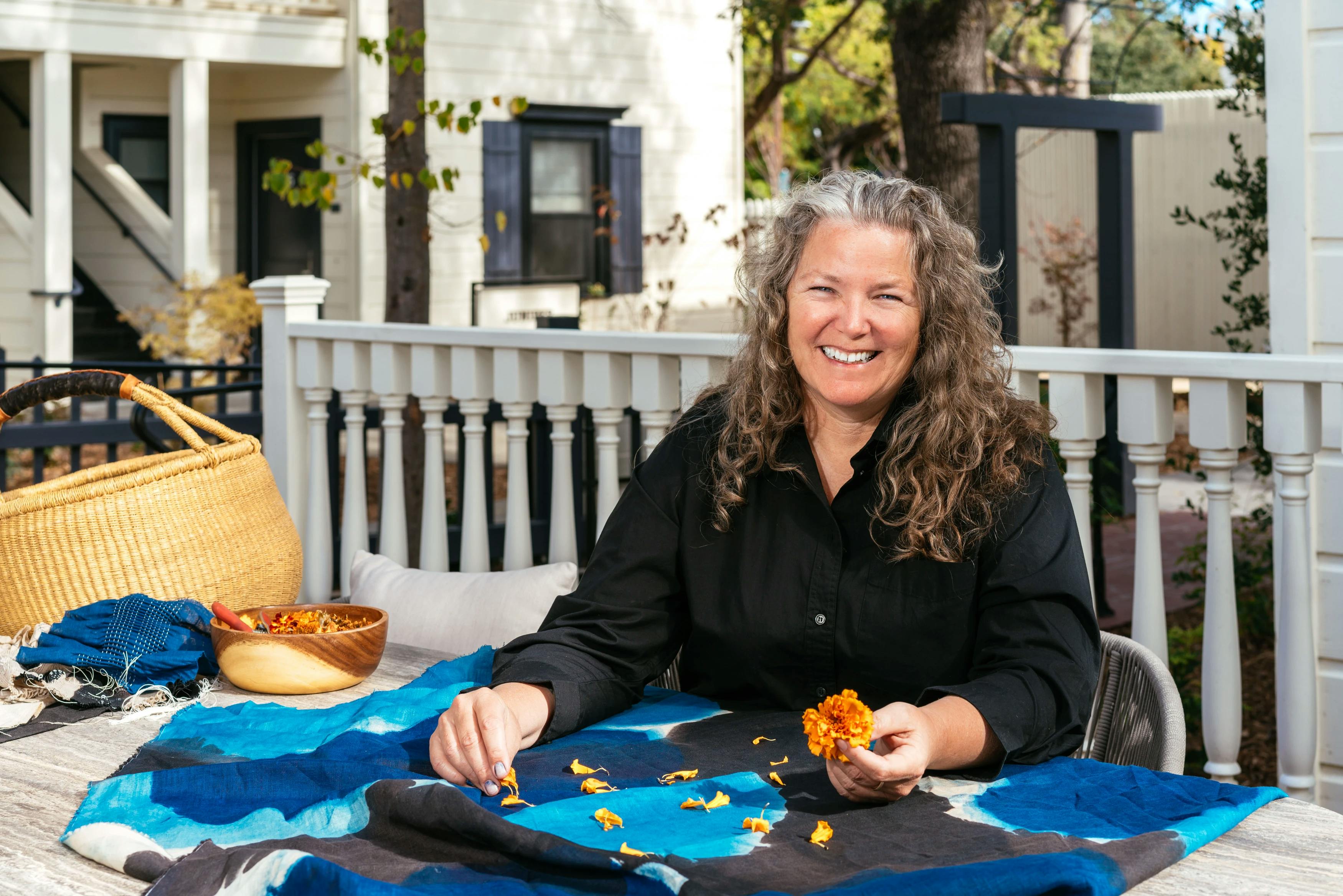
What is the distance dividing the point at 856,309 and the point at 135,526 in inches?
50.5

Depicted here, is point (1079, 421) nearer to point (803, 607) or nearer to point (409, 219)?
point (803, 607)

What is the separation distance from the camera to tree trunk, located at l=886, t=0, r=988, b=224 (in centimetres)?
710

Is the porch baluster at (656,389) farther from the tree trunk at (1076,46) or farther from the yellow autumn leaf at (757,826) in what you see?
the tree trunk at (1076,46)

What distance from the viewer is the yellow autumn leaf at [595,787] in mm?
1649

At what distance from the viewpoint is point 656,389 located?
321 cm

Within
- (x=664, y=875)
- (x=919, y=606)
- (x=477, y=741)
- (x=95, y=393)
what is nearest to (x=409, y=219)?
(x=95, y=393)

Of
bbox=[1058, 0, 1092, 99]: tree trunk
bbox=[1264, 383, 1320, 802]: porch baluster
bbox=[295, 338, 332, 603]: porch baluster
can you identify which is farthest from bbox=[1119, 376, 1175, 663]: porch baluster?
bbox=[1058, 0, 1092, 99]: tree trunk

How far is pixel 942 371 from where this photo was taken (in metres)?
2.03

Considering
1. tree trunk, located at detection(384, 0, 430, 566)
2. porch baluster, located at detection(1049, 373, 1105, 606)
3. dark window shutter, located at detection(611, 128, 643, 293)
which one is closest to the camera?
porch baluster, located at detection(1049, 373, 1105, 606)

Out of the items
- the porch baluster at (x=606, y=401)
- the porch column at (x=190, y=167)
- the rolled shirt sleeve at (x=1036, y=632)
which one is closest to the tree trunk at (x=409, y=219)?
the porch baluster at (x=606, y=401)

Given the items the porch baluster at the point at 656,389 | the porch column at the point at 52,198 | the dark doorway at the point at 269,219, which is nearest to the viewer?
the porch baluster at the point at 656,389

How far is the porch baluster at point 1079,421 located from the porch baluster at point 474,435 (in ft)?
4.50

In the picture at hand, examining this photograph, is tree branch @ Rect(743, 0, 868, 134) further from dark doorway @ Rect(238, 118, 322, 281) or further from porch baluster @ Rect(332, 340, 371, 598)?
porch baluster @ Rect(332, 340, 371, 598)

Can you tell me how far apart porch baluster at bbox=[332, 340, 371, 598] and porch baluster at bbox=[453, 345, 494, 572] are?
0.31 metres
